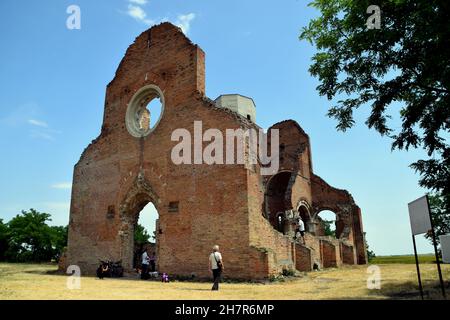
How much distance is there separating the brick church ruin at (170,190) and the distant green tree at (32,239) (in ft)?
51.7

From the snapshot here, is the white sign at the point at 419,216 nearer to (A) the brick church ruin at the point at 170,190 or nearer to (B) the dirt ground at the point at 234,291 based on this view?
Answer: (B) the dirt ground at the point at 234,291

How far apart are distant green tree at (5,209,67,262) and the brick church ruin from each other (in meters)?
15.8

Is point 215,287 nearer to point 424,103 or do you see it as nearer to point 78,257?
point 424,103

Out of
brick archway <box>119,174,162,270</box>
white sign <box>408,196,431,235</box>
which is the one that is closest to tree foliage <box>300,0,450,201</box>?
white sign <box>408,196,431,235</box>

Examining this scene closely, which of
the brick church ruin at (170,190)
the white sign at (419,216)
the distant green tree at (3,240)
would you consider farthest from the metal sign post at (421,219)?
the distant green tree at (3,240)

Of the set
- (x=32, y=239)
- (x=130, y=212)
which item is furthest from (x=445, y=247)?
(x=32, y=239)

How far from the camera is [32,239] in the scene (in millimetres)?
30500

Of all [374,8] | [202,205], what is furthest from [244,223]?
[374,8]

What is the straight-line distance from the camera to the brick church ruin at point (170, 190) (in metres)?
12.1

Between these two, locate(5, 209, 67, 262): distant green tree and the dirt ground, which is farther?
locate(5, 209, 67, 262): distant green tree

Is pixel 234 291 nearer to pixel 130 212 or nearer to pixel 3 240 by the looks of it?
pixel 130 212

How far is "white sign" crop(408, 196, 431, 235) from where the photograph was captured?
6020 millimetres

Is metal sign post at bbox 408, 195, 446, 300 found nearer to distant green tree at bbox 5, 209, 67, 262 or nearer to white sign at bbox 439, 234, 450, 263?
white sign at bbox 439, 234, 450, 263

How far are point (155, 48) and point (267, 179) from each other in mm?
13975
